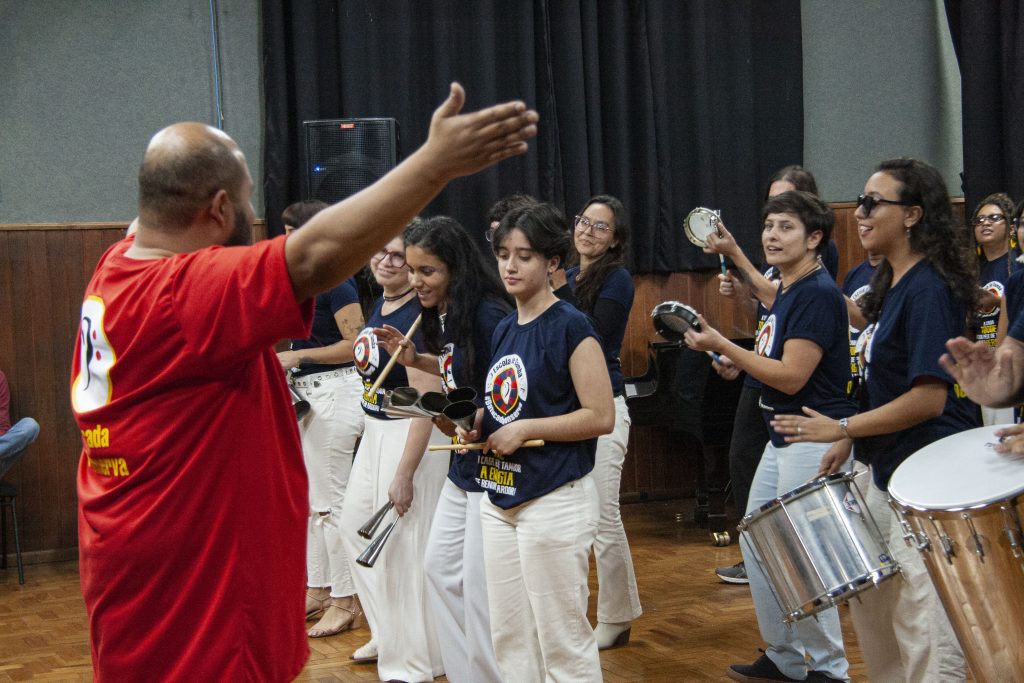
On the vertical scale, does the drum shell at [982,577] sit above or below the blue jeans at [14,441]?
above

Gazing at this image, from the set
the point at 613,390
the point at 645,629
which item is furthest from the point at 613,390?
the point at 645,629

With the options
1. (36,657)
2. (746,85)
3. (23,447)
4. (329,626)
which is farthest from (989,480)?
(746,85)

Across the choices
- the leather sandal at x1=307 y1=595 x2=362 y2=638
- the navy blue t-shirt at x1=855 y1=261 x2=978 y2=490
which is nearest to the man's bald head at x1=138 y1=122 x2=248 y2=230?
the navy blue t-shirt at x1=855 y1=261 x2=978 y2=490

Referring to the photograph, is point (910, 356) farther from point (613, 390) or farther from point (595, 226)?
point (595, 226)

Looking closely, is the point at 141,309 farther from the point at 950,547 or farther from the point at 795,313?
the point at 795,313

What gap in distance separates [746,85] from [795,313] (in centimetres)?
428

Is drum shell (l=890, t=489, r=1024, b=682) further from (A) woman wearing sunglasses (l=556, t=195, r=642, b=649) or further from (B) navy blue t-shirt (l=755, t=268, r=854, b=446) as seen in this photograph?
(A) woman wearing sunglasses (l=556, t=195, r=642, b=649)

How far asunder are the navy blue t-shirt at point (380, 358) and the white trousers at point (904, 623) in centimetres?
161

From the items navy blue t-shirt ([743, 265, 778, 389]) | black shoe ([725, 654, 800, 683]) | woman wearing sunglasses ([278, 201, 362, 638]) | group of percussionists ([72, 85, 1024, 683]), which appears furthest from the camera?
woman wearing sunglasses ([278, 201, 362, 638])

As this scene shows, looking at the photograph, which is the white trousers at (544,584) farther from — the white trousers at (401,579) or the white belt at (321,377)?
the white belt at (321,377)

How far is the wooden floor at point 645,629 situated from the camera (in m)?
3.82

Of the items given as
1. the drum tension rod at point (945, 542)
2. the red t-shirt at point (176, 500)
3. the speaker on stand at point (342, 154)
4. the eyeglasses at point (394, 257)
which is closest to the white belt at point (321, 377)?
the eyeglasses at point (394, 257)

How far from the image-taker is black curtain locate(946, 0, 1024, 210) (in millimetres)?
7145

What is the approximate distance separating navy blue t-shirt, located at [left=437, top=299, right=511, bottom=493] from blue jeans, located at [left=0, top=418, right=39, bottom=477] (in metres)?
2.98
